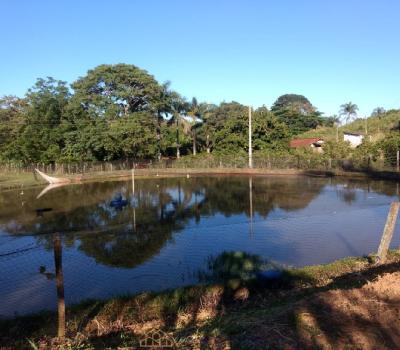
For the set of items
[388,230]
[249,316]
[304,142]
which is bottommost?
[249,316]

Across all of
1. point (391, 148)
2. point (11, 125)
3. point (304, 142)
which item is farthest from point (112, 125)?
point (391, 148)

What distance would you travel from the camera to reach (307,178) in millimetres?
37219

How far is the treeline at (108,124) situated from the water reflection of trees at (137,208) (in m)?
13.4

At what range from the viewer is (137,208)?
23.2 meters

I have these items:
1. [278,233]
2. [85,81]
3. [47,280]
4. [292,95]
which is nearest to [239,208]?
[278,233]

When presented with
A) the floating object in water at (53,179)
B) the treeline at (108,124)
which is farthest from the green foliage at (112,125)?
the floating object in water at (53,179)

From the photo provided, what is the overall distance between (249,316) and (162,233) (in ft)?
34.1

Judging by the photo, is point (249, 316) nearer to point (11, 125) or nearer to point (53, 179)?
point (53, 179)

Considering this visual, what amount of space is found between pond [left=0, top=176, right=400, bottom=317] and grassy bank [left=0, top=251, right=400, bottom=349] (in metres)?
1.46

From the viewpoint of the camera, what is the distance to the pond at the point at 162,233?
11.4 m

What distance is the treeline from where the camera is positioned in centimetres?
4812

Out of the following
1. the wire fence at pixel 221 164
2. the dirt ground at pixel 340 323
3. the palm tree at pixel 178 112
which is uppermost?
the palm tree at pixel 178 112

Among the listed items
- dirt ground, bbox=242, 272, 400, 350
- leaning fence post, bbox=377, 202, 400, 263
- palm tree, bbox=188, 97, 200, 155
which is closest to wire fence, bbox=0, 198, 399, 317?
leaning fence post, bbox=377, 202, 400, 263

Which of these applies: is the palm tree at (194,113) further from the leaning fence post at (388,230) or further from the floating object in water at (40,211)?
the leaning fence post at (388,230)
